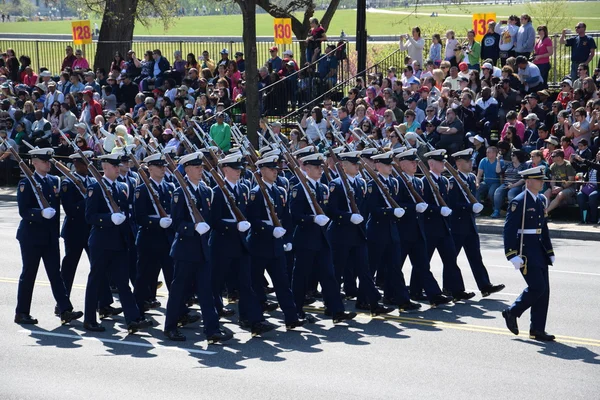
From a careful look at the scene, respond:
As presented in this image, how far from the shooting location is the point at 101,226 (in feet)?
35.2

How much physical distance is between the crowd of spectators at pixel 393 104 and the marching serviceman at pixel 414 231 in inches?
132

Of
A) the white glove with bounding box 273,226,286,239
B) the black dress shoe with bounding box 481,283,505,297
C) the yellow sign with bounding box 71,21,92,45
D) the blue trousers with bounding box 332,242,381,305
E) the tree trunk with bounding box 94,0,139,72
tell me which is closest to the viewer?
the white glove with bounding box 273,226,286,239

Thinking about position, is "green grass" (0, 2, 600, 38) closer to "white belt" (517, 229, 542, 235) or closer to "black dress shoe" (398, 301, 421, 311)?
"black dress shoe" (398, 301, 421, 311)

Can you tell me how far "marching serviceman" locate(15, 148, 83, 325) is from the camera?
11.1 m

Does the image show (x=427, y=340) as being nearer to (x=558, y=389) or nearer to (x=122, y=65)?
(x=558, y=389)

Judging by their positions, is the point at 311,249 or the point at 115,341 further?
the point at 311,249

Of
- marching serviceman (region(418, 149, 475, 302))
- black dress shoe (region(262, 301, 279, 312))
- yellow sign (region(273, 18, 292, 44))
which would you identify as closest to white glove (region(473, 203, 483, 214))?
marching serviceman (region(418, 149, 475, 302))

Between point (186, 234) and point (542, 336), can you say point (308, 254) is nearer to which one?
point (186, 234)

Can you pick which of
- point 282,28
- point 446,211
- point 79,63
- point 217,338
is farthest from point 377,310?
point 79,63

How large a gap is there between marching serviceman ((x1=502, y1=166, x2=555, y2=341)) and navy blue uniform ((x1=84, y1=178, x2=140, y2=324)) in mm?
3973

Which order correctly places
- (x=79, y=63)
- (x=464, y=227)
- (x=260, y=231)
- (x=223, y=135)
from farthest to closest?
(x=79, y=63), (x=223, y=135), (x=464, y=227), (x=260, y=231)

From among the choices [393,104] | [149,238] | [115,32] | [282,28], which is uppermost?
[282,28]

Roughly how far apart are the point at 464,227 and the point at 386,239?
1.19 meters

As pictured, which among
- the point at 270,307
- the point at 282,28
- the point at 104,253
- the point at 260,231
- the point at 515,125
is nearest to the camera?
the point at 104,253
